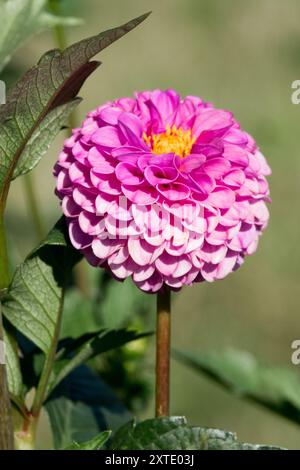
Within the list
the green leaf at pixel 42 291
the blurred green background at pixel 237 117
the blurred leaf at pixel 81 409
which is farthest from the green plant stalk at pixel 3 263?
the blurred green background at pixel 237 117

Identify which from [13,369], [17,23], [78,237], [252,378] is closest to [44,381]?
[13,369]

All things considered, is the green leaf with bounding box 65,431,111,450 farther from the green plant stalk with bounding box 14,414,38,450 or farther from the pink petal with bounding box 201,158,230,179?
the pink petal with bounding box 201,158,230,179

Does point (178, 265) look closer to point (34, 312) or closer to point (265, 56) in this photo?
point (34, 312)

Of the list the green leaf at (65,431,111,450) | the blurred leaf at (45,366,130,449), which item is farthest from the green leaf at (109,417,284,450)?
the blurred leaf at (45,366,130,449)

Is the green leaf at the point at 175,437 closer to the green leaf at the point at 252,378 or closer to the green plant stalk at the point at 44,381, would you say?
the green plant stalk at the point at 44,381

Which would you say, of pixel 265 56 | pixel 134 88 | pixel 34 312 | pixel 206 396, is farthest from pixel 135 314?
pixel 265 56

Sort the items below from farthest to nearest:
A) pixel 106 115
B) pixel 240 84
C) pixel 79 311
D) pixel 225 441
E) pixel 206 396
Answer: pixel 240 84
pixel 206 396
pixel 79 311
pixel 106 115
pixel 225 441

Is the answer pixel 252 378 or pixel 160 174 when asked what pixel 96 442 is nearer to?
pixel 160 174
